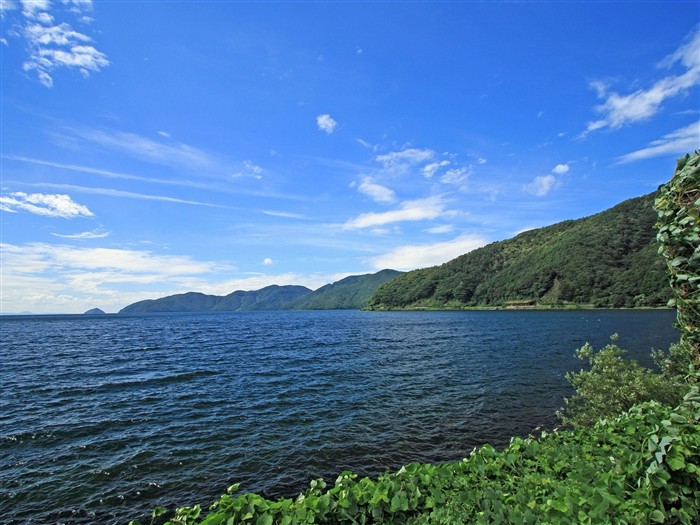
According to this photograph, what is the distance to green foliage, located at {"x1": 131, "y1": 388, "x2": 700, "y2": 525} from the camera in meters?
4.33

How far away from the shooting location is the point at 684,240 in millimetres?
5145

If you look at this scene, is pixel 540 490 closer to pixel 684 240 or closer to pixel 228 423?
pixel 684 240

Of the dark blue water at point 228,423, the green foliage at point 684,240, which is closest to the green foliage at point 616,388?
the dark blue water at point 228,423

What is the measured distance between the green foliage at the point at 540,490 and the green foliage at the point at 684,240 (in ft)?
3.45

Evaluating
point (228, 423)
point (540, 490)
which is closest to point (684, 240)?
point (540, 490)

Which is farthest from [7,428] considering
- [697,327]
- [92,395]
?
[697,327]

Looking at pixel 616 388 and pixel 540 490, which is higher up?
pixel 540 490

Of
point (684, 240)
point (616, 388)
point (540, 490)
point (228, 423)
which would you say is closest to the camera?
point (684, 240)

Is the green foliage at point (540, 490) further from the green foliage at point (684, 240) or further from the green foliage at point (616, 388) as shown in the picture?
the green foliage at point (616, 388)

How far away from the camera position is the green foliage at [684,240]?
16.4 feet

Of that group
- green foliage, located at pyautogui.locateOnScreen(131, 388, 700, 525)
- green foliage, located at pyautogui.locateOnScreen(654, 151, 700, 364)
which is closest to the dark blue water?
green foliage, located at pyautogui.locateOnScreen(131, 388, 700, 525)

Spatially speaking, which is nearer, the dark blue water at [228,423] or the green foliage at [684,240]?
the green foliage at [684,240]

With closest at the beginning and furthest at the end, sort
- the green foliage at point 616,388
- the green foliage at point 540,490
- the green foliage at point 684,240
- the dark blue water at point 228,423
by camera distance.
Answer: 1. the green foliage at point 540,490
2. the green foliage at point 684,240
3. the green foliage at point 616,388
4. the dark blue water at point 228,423

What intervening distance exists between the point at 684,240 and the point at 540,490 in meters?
4.39
